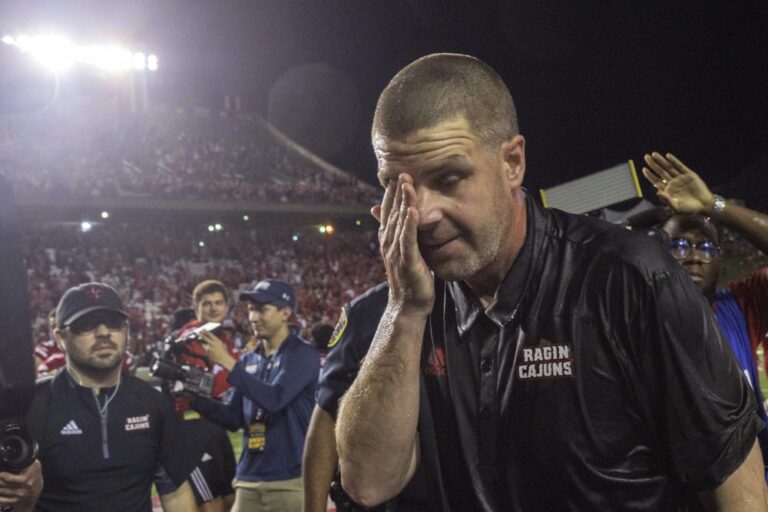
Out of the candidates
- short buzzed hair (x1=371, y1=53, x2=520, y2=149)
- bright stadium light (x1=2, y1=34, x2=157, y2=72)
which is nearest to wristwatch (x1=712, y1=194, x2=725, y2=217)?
short buzzed hair (x1=371, y1=53, x2=520, y2=149)

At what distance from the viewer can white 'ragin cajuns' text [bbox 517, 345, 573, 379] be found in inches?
58.9

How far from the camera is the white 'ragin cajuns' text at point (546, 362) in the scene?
4.91 feet

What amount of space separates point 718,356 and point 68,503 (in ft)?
10.7

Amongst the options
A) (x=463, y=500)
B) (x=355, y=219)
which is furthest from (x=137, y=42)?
A: (x=463, y=500)

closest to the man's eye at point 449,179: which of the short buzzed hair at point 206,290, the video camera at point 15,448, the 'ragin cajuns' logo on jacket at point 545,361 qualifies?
the 'ragin cajuns' logo on jacket at point 545,361

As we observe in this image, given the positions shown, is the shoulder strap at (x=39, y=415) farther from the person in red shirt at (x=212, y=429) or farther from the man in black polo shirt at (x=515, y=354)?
the man in black polo shirt at (x=515, y=354)

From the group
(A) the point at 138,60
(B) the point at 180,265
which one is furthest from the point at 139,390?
(A) the point at 138,60

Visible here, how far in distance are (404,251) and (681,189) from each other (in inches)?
70.4

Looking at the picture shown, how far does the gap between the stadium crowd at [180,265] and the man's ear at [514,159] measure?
19.4m

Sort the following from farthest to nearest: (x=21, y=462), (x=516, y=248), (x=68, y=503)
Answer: (x=68, y=503), (x=21, y=462), (x=516, y=248)

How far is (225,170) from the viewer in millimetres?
36031

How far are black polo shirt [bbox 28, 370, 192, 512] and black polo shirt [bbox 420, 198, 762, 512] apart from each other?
2.66m

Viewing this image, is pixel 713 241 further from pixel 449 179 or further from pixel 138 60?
pixel 138 60

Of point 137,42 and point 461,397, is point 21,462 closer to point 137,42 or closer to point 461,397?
point 461,397
